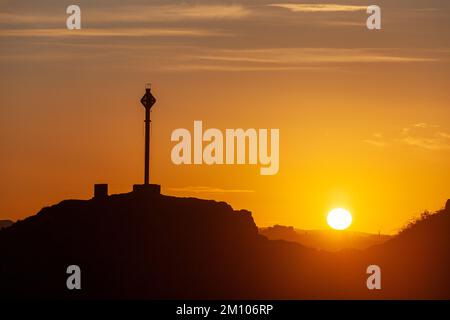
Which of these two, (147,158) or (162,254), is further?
(162,254)

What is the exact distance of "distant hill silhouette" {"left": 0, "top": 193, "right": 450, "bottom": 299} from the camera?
90.7 m

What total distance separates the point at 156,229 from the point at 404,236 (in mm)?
20347

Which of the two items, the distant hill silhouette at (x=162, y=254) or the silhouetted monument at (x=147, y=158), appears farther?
the distant hill silhouette at (x=162, y=254)

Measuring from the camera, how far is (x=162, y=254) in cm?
9425

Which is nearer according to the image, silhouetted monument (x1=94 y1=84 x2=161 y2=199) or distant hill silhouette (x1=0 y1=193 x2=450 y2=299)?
silhouetted monument (x1=94 y1=84 x2=161 y2=199)

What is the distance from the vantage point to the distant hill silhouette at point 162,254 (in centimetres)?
9069

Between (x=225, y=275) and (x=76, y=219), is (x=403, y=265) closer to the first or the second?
(x=225, y=275)

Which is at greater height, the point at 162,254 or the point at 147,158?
the point at 147,158

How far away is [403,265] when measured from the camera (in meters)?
97.1
